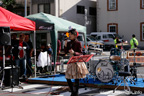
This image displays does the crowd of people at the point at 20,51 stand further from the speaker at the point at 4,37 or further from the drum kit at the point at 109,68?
the drum kit at the point at 109,68

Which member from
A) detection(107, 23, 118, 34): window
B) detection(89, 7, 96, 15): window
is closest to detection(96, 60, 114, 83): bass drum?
detection(107, 23, 118, 34): window

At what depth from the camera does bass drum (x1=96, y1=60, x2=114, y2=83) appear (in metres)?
10.9

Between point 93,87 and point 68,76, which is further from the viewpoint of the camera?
point 93,87

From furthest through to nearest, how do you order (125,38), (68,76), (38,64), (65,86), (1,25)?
(125,38)
(38,64)
(65,86)
(1,25)
(68,76)

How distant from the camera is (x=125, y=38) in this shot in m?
38.4

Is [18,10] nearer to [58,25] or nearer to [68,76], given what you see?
[58,25]

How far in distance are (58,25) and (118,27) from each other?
2521 centimetres

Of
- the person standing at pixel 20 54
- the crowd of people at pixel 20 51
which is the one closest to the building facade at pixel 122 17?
the crowd of people at pixel 20 51

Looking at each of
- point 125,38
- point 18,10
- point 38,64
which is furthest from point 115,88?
point 18,10

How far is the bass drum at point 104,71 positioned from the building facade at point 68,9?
26.4 metres

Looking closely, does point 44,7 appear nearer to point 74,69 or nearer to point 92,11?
point 92,11

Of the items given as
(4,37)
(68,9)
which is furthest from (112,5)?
(4,37)

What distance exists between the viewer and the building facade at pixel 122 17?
3762 centimetres

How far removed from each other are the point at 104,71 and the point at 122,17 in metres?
28.4
